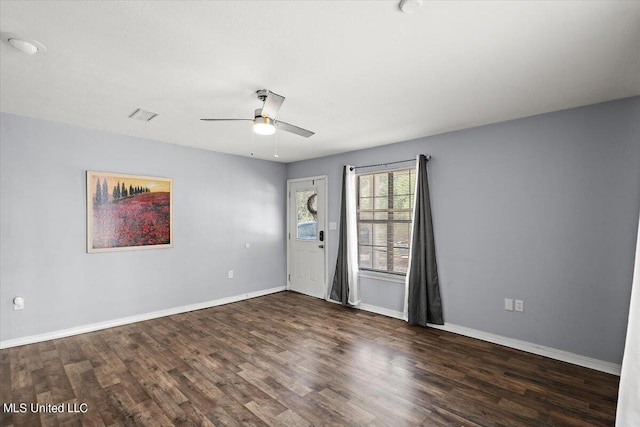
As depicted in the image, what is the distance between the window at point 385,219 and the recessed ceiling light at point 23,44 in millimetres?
3828

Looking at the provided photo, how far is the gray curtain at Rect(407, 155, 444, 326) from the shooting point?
12.8 feet

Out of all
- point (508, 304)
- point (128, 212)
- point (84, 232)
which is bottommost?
point (508, 304)

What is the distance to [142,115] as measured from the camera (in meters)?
3.25

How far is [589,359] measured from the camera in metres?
2.88

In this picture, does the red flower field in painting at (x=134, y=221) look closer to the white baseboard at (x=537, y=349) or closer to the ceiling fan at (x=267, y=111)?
the ceiling fan at (x=267, y=111)

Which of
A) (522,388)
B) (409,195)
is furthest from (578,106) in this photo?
(522,388)

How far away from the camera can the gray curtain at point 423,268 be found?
3.91m

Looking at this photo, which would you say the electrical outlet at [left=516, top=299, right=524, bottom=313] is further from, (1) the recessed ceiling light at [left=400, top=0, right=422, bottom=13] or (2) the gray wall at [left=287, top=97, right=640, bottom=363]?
(1) the recessed ceiling light at [left=400, top=0, right=422, bottom=13]

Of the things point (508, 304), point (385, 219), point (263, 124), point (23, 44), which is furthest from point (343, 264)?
point (23, 44)

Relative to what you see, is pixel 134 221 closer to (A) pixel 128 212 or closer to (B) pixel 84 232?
(A) pixel 128 212

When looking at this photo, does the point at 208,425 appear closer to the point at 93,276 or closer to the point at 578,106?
the point at 93,276

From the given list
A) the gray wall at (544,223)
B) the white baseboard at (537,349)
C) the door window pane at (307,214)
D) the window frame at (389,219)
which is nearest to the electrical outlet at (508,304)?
the gray wall at (544,223)

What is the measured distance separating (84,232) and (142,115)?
5.48 feet

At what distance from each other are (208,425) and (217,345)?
1.35 m
